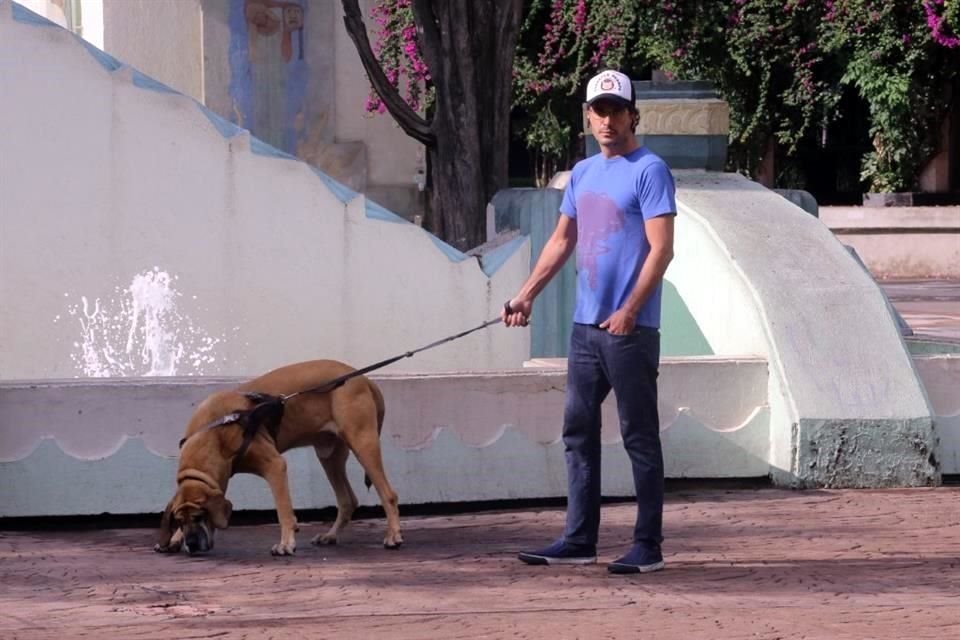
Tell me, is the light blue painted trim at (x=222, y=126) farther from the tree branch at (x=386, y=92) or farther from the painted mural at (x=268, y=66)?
the painted mural at (x=268, y=66)

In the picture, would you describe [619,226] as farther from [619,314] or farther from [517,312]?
[517,312]

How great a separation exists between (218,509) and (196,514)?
90 mm

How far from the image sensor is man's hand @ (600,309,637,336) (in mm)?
7000

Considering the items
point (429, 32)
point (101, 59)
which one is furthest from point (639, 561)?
point (429, 32)

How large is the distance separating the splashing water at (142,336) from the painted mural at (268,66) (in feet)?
48.9

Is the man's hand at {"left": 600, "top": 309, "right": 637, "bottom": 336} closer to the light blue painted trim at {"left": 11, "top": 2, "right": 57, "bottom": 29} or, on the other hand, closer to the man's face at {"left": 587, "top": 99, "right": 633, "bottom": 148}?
the man's face at {"left": 587, "top": 99, "right": 633, "bottom": 148}

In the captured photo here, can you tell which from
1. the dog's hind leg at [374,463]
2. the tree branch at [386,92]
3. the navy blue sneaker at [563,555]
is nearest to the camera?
the navy blue sneaker at [563,555]

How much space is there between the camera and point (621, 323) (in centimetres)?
700

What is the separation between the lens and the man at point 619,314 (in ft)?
23.0

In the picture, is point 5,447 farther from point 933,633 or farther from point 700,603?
point 933,633

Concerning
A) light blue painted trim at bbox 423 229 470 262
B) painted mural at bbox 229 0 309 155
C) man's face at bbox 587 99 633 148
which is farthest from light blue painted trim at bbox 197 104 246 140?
painted mural at bbox 229 0 309 155

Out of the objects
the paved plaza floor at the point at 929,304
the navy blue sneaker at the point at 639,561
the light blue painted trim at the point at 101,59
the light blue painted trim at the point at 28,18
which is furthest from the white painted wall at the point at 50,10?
the navy blue sneaker at the point at 639,561

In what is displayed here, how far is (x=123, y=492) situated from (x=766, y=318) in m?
3.42

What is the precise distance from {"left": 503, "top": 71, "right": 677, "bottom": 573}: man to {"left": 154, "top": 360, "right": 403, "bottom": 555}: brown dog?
87 cm
